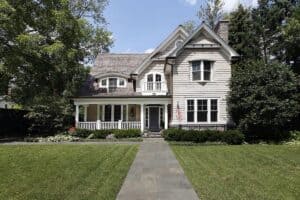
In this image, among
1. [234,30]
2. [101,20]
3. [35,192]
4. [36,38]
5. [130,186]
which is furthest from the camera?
[101,20]

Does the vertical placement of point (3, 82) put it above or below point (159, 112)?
above

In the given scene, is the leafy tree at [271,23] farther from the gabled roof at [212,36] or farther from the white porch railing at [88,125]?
the white porch railing at [88,125]

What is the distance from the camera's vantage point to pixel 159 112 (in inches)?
A: 1396

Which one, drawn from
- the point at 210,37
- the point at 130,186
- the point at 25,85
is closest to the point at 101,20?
the point at 25,85

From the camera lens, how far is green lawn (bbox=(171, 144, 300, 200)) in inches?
399

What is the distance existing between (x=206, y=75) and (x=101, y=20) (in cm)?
1804

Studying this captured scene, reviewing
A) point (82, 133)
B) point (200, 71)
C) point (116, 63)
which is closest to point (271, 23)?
point (200, 71)

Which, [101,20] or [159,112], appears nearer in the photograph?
[159,112]

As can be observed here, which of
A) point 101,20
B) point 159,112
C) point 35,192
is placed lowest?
point 35,192

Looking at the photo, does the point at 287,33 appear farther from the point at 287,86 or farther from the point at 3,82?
the point at 3,82

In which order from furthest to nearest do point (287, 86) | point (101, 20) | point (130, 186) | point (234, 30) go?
point (101, 20) < point (234, 30) < point (287, 86) < point (130, 186)

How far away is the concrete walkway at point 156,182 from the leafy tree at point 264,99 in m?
12.2

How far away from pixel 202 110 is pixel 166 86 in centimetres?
510

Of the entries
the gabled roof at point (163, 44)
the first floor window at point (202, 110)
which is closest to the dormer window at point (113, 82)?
the gabled roof at point (163, 44)
